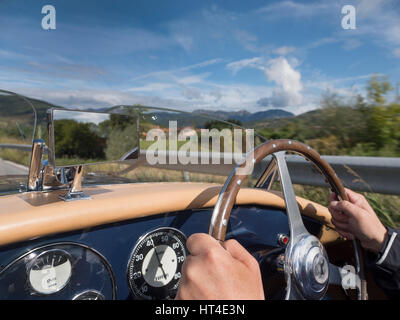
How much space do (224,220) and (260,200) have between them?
0.64 m

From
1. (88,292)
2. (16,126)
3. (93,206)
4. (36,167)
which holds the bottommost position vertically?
(88,292)

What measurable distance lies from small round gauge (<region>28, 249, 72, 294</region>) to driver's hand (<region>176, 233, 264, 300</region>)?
1.60ft

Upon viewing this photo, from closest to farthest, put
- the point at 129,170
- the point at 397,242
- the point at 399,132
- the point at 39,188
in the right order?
1. the point at 39,188
2. the point at 397,242
3. the point at 129,170
4. the point at 399,132

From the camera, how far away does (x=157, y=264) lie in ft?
4.65

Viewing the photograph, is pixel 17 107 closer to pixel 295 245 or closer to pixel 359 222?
pixel 295 245

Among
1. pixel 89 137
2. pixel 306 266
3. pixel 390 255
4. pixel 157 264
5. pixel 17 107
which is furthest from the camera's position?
pixel 390 255

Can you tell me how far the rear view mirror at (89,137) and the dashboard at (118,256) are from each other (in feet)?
0.88

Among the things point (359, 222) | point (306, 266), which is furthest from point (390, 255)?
point (306, 266)

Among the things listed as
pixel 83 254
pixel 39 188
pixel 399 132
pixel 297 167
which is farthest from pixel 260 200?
pixel 399 132

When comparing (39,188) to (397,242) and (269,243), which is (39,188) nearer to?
(269,243)

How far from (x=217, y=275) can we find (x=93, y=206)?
1.80 ft

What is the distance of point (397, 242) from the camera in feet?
5.12

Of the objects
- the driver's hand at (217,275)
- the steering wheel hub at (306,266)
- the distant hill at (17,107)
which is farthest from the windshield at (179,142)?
the driver's hand at (217,275)

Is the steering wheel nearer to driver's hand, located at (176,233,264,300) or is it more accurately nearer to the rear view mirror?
driver's hand, located at (176,233,264,300)
